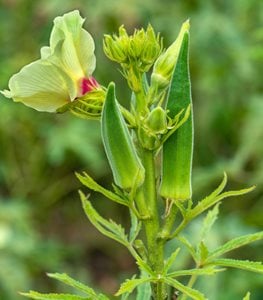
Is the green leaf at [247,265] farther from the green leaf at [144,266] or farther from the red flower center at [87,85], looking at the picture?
the red flower center at [87,85]

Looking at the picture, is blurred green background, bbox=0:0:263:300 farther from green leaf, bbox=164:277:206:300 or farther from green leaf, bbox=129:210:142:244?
green leaf, bbox=164:277:206:300

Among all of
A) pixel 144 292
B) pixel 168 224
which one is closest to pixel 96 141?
pixel 144 292

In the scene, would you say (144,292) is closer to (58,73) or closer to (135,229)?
(135,229)

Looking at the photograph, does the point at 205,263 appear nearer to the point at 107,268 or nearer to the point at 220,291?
the point at 220,291

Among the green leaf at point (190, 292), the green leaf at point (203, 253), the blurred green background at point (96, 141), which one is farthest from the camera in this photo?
the blurred green background at point (96, 141)

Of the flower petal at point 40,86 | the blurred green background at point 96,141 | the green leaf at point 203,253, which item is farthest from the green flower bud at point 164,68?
the blurred green background at point 96,141

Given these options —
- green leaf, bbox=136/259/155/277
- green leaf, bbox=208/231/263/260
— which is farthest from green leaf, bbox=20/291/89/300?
green leaf, bbox=208/231/263/260
